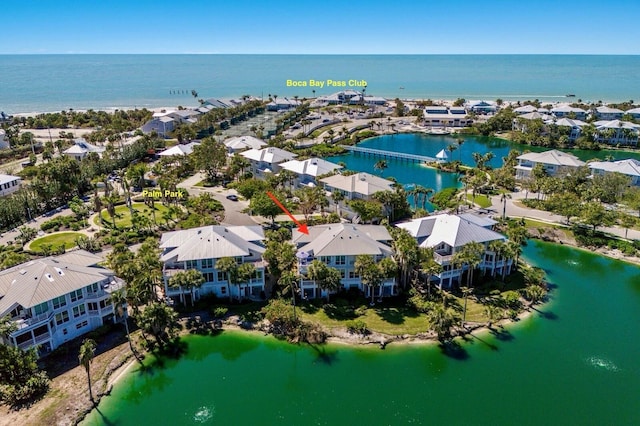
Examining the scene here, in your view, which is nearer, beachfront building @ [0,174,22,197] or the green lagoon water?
the green lagoon water

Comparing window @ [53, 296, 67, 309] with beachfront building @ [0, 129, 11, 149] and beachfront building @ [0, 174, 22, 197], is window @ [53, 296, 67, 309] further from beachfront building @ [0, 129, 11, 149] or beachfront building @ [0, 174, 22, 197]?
beachfront building @ [0, 129, 11, 149]

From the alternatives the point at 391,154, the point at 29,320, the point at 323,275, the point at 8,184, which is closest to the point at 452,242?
the point at 323,275

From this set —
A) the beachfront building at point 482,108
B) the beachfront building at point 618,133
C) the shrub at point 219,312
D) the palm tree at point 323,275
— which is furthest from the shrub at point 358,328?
the beachfront building at point 482,108

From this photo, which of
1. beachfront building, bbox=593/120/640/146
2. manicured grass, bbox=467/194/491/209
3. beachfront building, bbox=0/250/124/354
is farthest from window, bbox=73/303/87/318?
beachfront building, bbox=593/120/640/146

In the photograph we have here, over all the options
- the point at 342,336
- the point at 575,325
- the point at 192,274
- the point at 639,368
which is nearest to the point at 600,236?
the point at 575,325

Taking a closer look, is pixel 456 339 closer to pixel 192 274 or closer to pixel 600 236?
pixel 192 274

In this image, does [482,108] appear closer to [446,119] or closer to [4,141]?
[446,119]
